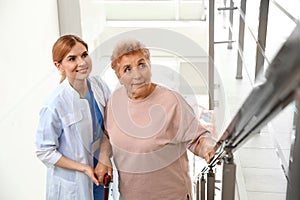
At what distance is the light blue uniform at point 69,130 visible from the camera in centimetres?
170

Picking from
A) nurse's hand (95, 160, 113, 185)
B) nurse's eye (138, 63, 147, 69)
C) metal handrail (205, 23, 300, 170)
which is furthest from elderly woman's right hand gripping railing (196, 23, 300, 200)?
nurse's hand (95, 160, 113, 185)

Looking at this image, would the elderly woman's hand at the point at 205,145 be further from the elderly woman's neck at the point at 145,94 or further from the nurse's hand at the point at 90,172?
the nurse's hand at the point at 90,172

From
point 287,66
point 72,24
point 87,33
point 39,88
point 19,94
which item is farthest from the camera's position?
point 87,33

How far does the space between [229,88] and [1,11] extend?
4.96 ft

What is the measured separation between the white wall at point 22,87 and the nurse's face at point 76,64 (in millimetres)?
839

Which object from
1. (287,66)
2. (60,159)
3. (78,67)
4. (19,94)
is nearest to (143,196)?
(60,159)

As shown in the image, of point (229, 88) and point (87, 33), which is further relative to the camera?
point (87, 33)

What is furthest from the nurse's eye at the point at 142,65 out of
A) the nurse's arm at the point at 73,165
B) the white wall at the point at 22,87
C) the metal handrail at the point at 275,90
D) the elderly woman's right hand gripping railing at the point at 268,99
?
the white wall at the point at 22,87

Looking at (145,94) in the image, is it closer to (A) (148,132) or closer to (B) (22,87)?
(A) (148,132)

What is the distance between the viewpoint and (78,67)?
67.0 inches

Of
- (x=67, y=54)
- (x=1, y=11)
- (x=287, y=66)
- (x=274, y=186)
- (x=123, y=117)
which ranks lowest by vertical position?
(x=274, y=186)

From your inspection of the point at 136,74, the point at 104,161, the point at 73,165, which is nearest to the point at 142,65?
the point at 136,74

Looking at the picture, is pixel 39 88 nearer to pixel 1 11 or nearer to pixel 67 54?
pixel 1 11

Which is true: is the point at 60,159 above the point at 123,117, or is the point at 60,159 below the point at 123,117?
below
